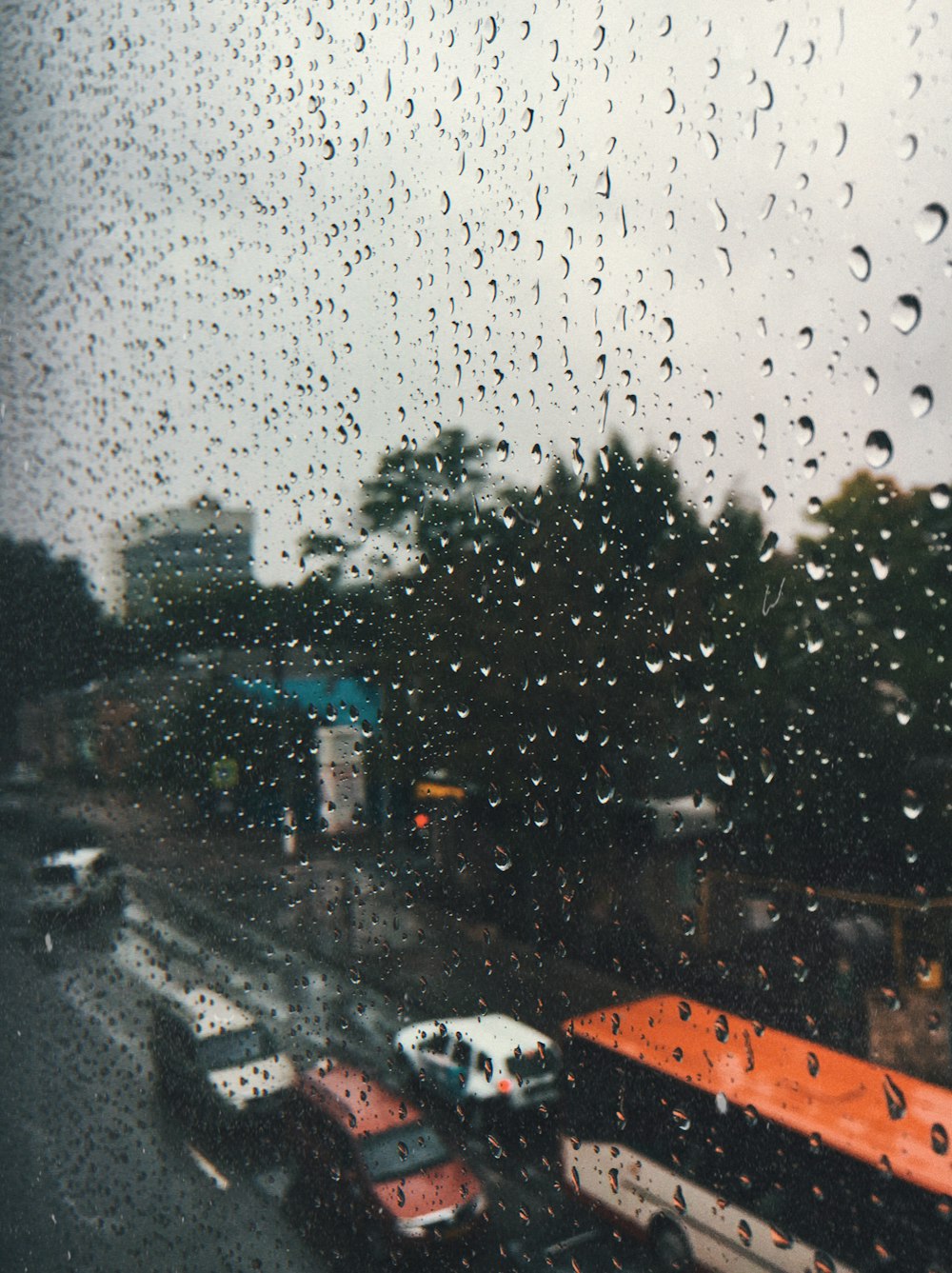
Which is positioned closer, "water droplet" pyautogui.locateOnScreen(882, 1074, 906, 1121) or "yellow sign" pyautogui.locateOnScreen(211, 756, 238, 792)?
"water droplet" pyautogui.locateOnScreen(882, 1074, 906, 1121)

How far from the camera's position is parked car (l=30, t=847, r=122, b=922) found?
140 centimetres

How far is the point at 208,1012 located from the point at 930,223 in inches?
45.1

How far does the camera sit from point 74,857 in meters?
1.48

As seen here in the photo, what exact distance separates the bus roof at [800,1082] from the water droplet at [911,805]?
0.44ft

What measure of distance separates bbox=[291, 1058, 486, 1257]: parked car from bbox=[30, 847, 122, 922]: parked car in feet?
1.76

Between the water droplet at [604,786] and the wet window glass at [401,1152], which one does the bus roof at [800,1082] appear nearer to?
the water droplet at [604,786]

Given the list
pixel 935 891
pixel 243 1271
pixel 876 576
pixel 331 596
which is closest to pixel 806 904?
pixel 935 891

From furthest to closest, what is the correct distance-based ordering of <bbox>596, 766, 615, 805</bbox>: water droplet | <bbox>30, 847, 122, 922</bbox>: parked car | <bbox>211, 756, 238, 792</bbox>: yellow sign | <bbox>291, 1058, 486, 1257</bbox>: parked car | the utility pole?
1. <bbox>30, 847, 122, 922</bbox>: parked car
2. <bbox>211, 756, 238, 792</bbox>: yellow sign
3. the utility pole
4. <bbox>291, 1058, 486, 1257</bbox>: parked car
5. <bbox>596, 766, 615, 805</bbox>: water droplet

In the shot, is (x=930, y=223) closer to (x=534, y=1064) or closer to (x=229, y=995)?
(x=534, y=1064)

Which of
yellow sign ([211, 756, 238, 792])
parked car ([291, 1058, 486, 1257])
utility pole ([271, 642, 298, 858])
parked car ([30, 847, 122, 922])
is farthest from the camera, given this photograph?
parked car ([30, 847, 122, 922])

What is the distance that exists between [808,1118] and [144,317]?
118cm

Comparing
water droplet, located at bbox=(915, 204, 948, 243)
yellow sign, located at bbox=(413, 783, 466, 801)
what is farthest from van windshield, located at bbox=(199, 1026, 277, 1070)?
water droplet, located at bbox=(915, 204, 948, 243)

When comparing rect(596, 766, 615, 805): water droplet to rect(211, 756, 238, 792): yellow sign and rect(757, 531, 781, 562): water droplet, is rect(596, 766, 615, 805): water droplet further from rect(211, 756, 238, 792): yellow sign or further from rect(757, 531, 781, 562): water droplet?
rect(211, 756, 238, 792): yellow sign

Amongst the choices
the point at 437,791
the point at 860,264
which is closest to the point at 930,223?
the point at 860,264
